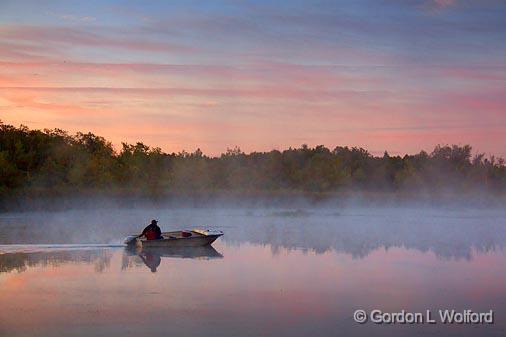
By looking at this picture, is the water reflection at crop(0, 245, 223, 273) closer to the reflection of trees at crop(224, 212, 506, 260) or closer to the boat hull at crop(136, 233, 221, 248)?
the boat hull at crop(136, 233, 221, 248)

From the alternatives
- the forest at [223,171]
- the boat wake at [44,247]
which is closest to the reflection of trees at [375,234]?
the boat wake at [44,247]

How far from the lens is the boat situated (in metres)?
20.2

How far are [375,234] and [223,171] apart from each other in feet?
113

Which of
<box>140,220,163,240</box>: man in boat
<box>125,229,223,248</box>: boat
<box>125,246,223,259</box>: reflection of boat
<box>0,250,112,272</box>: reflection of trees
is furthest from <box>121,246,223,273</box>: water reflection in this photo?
<box>0,250,112,272</box>: reflection of trees

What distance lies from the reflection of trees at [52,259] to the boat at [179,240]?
2.67ft

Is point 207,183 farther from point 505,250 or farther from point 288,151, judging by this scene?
point 505,250

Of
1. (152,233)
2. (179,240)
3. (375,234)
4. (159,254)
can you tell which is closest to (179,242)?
(179,240)

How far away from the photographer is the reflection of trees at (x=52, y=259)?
55.9 feet

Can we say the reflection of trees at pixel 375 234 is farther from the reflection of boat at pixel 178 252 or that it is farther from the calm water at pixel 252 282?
the reflection of boat at pixel 178 252

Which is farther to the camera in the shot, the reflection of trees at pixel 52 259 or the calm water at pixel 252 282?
the reflection of trees at pixel 52 259

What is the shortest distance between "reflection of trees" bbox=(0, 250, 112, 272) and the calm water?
25 millimetres

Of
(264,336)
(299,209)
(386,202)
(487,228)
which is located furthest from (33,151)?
(264,336)

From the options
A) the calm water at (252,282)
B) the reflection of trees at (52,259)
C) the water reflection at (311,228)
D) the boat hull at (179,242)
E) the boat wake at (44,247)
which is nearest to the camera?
the calm water at (252,282)

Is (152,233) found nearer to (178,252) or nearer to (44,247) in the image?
(178,252)
